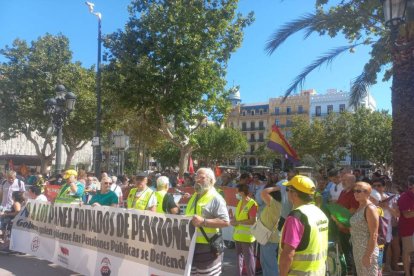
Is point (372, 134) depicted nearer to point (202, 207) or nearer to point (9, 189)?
point (9, 189)

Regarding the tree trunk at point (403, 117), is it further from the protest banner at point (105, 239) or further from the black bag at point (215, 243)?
the protest banner at point (105, 239)

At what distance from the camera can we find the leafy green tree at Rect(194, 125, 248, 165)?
6400cm

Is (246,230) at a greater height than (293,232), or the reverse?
(293,232)

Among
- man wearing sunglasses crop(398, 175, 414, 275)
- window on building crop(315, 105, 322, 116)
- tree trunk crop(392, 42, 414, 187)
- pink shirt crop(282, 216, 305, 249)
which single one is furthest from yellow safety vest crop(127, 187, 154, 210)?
window on building crop(315, 105, 322, 116)

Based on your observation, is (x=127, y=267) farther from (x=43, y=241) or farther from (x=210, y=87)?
(x=210, y=87)

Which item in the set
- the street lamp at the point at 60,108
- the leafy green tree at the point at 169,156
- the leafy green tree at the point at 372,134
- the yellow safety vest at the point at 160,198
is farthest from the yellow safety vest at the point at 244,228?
the leafy green tree at the point at 169,156

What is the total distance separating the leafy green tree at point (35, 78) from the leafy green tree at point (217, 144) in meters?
32.3

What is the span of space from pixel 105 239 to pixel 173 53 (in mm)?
12667

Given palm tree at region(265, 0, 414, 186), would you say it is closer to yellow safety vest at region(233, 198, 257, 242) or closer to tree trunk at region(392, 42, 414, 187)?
tree trunk at region(392, 42, 414, 187)

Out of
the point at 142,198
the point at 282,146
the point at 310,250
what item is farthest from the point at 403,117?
the point at 310,250

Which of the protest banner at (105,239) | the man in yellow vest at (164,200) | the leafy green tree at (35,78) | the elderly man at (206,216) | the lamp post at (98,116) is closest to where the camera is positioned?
the elderly man at (206,216)

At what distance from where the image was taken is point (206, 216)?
4.59 m

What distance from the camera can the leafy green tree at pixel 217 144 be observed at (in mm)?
64000

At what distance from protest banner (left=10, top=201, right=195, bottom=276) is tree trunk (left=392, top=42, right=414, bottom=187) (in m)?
5.27
